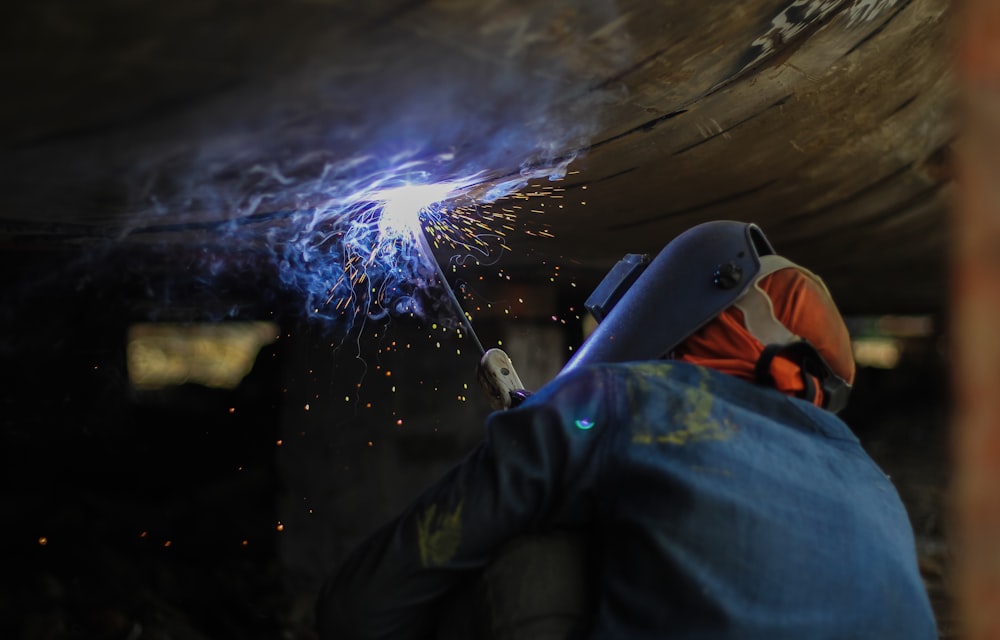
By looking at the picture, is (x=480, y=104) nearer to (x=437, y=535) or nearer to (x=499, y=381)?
(x=499, y=381)

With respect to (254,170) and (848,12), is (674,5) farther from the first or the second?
(254,170)

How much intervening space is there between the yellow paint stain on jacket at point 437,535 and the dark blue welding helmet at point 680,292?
1.61 ft

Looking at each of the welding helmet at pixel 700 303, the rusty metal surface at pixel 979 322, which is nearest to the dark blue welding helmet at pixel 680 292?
the welding helmet at pixel 700 303

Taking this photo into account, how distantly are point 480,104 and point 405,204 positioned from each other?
2.68 ft

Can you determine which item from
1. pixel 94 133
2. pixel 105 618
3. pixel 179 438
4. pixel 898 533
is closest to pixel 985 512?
pixel 898 533

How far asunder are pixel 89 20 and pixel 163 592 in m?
3.21

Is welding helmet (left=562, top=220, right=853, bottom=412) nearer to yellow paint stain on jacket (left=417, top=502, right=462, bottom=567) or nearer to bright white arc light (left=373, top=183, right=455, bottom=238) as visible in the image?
yellow paint stain on jacket (left=417, top=502, right=462, bottom=567)

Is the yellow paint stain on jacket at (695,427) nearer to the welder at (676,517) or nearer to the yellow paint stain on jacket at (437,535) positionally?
the welder at (676,517)

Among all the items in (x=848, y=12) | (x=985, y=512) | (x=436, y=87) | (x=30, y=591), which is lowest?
(x=985, y=512)

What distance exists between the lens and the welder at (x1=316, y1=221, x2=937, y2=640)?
1.44 metres

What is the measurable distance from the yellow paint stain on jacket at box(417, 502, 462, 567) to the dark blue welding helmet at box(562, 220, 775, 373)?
1.61 ft

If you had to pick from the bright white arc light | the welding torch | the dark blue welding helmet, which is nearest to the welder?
the dark blue welding helmet

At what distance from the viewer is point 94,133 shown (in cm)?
156

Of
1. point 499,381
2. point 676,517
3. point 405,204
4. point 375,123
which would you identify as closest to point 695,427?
point 676,517
